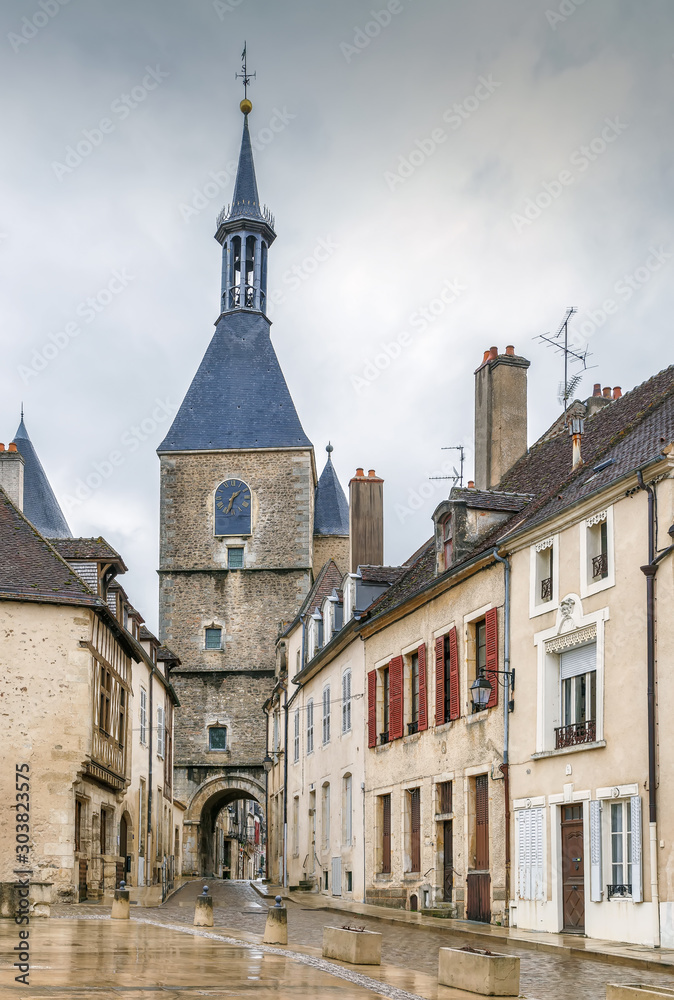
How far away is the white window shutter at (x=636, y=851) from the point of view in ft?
43.8

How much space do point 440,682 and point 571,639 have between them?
4.36 metres

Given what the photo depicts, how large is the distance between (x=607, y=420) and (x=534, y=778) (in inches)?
246

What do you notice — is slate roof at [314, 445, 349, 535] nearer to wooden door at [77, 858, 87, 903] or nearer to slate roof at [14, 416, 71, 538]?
slate roof at [14, 416, 71, 538]

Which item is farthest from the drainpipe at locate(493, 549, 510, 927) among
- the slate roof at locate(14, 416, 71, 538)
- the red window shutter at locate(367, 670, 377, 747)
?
the slate roof at locate(14, 416, 71, 538)

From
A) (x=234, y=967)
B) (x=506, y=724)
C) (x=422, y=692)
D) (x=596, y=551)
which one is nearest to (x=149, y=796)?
(x=422, y=692)

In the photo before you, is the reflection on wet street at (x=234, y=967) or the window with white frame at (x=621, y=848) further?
the window with white frame at (x=621, y=848)

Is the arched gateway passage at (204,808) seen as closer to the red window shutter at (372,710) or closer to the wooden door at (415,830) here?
the red window shutter at (372,710)

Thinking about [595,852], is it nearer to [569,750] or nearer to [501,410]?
[569,750]

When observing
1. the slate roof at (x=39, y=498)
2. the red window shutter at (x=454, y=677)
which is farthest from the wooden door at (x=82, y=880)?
the slate roof at (x=39, y=498)

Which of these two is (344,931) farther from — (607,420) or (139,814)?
(139,814)

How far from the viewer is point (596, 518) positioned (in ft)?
49.5

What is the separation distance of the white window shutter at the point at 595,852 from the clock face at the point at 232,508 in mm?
32900

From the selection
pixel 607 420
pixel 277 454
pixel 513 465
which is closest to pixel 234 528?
pixel 277 454

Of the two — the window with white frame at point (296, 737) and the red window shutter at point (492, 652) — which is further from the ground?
the red window shutter at point (492, 652)
